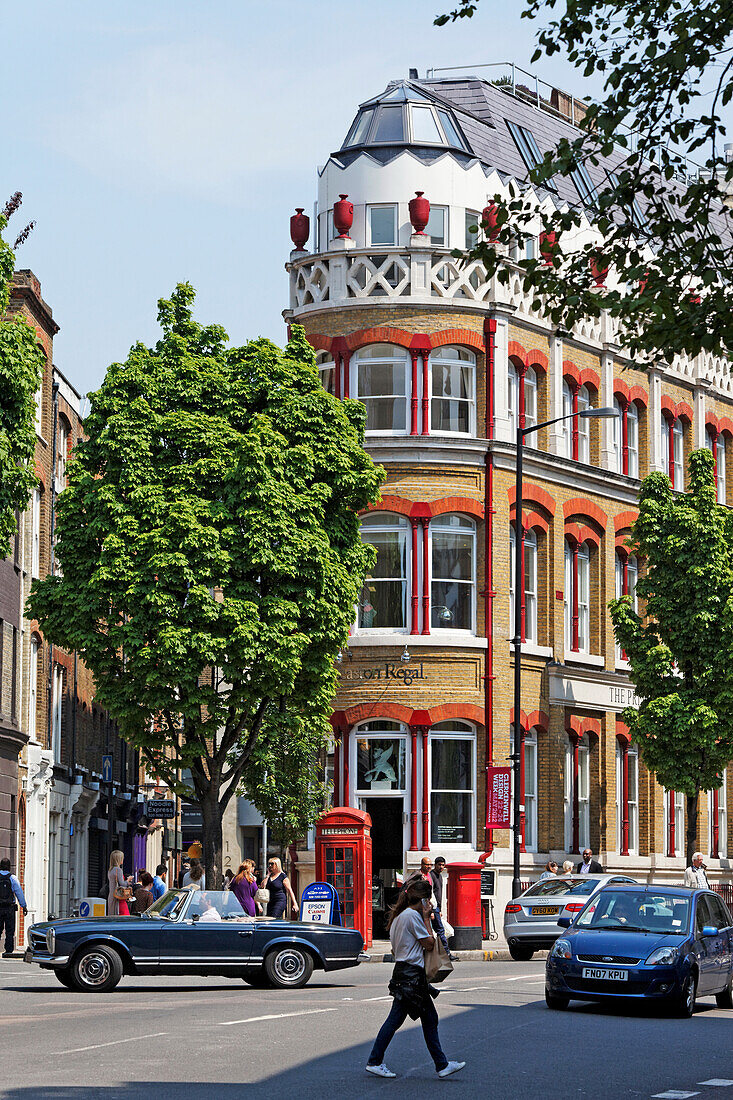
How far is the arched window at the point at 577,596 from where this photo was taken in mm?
46500

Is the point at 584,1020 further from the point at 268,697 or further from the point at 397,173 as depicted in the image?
the point at 397,173

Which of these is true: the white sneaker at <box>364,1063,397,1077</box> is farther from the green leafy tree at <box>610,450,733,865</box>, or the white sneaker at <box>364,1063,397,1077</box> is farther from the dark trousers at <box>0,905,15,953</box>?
the green leafy tree at <box>610,450,733,865</box>

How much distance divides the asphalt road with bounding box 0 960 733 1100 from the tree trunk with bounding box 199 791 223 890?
1067cm

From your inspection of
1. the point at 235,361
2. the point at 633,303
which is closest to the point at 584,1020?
the point at 633,303

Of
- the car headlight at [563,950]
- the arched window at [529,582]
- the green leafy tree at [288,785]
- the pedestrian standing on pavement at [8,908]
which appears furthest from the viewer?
the arched window at [529,582]

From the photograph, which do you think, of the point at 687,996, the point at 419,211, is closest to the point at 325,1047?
the point at 687,996

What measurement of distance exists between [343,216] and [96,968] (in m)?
24.5

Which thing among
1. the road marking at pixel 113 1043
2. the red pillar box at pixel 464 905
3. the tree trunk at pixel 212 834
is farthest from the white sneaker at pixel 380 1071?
the red pillar box at pixel 464 905

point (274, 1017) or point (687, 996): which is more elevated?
point (687, 996)

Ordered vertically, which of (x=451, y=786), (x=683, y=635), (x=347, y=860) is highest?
(x=683, y=635)

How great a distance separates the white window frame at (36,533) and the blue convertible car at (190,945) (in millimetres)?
21627

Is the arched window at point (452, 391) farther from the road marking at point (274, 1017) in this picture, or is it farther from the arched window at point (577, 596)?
the road marking at point (274, 1017)

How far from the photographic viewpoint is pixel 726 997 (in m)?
22.6

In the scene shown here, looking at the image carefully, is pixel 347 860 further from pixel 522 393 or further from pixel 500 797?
pixel 522 393
